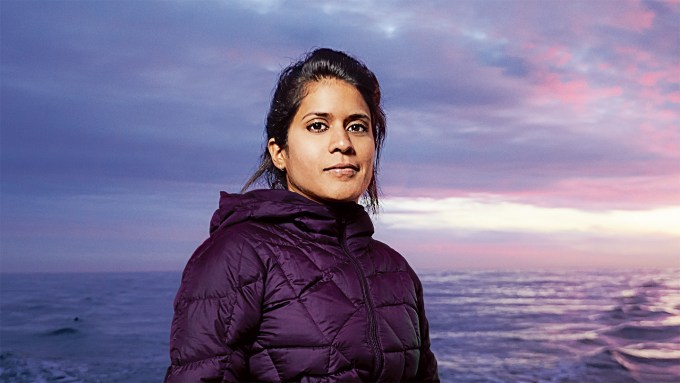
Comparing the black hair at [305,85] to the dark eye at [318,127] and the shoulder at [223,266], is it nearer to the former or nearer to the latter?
the dark eye at [318,127]

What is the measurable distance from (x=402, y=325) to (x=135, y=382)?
8501mm

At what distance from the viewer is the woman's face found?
6.73 feet

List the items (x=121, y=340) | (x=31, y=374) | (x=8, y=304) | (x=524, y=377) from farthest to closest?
(x=8, y=304)
(x=121, y=340)
(x=524, y=377)
(x=31, y=374)

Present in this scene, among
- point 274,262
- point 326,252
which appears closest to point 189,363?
point 274,262

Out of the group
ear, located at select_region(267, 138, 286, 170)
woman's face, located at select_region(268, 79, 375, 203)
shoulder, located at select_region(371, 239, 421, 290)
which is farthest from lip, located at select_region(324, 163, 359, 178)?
shoulder, located at select_region(371, 239, 421, 290)

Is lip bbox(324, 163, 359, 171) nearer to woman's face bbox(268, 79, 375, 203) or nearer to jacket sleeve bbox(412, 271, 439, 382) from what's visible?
woman's face bbox(268, 79, 375, 203)

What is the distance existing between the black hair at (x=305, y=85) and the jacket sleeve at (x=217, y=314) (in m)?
0.44

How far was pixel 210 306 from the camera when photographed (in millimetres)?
1798

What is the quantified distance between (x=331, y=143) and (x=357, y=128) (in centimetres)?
12

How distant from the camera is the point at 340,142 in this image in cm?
203

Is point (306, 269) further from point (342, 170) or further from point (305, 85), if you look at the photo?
point (305, 85)

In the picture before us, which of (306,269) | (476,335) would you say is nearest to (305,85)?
(306,269)

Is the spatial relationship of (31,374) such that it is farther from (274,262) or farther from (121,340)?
(274,262)

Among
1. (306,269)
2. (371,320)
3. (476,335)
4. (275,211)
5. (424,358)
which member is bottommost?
(476,335)
